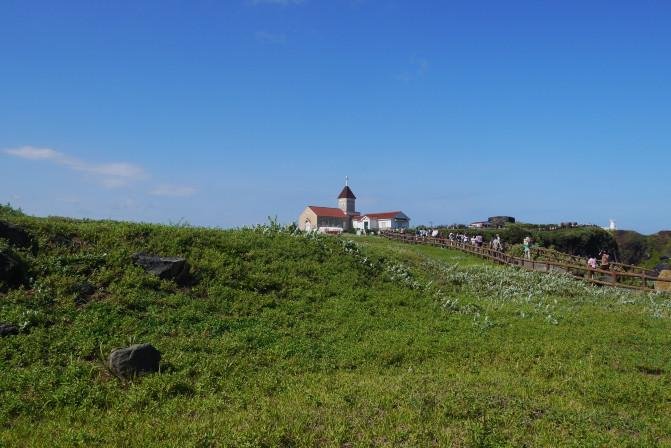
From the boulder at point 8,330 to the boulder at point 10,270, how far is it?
1820mm

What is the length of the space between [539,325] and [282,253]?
312 inches

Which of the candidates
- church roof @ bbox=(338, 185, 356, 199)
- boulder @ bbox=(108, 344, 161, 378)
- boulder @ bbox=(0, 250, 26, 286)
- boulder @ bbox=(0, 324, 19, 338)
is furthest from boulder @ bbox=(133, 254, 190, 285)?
church roof @ bbox=(338, 185, 356, 199)

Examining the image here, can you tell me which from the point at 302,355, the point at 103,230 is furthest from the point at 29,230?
the point at 302,355

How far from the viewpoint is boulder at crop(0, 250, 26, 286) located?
10.7 meters

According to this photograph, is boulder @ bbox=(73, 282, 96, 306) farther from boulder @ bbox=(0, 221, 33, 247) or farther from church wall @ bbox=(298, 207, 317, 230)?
church wall @ bbox=(298, 207, 317, 230)

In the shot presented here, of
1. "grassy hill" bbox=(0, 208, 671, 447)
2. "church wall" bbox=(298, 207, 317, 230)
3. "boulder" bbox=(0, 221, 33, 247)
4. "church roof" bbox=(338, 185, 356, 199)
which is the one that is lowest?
"grassy hill" bbox=(0, 208, 671, 447)

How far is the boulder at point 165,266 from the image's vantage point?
12.5 metres

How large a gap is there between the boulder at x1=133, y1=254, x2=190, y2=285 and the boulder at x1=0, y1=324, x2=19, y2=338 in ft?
11.5

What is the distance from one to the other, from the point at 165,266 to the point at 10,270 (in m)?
3.23

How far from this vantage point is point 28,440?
20.5 ft

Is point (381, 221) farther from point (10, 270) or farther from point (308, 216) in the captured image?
point (10, 270)

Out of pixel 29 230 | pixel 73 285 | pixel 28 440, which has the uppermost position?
pixel 29 230

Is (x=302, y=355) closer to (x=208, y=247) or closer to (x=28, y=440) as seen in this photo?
(x=28, y=440)

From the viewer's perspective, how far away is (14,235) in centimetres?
1238
